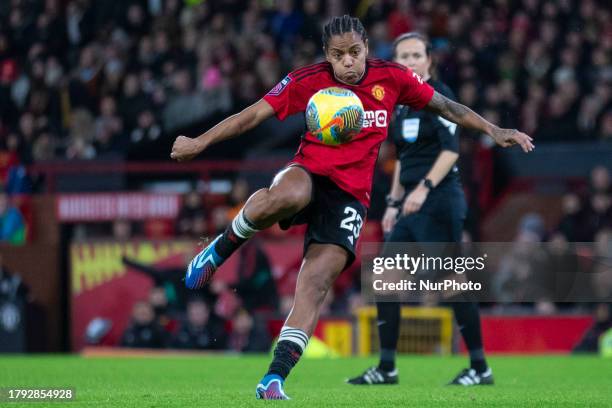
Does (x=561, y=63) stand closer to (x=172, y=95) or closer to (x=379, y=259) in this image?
(x=172, y=95)

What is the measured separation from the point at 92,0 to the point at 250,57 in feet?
13.9

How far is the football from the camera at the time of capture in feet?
21.4

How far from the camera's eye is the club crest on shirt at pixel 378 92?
6.69 metres

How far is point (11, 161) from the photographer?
1791cm

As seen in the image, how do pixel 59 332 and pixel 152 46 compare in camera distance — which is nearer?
pixel 59 332

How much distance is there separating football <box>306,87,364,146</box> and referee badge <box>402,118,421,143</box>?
199cm

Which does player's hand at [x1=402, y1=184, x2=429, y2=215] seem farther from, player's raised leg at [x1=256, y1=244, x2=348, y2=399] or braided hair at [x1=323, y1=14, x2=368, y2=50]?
braided hair at [x1=323, y1=14, x2=368, y2=50]

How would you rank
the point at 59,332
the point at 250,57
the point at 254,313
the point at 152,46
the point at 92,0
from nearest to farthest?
the point at 254,313, the point at 59,332, the point at 250,57, the point at 152,46, the point at 92,0

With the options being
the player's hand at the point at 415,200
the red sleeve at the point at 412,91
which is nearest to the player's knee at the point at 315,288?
the red sleeve at the point at 412,91

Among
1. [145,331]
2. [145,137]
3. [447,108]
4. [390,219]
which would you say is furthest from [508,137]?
[145,137]

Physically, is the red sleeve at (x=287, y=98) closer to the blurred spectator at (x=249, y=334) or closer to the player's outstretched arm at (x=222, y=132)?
the player's outstretched arm at (x=222, y=132)

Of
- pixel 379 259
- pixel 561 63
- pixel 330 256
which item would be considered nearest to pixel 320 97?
pixel 330 256

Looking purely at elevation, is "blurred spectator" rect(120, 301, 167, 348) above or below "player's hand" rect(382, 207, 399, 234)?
below

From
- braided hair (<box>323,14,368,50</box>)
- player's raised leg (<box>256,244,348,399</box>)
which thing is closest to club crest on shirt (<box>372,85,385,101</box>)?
braided hair (<box>323,14,368,50</box>)
